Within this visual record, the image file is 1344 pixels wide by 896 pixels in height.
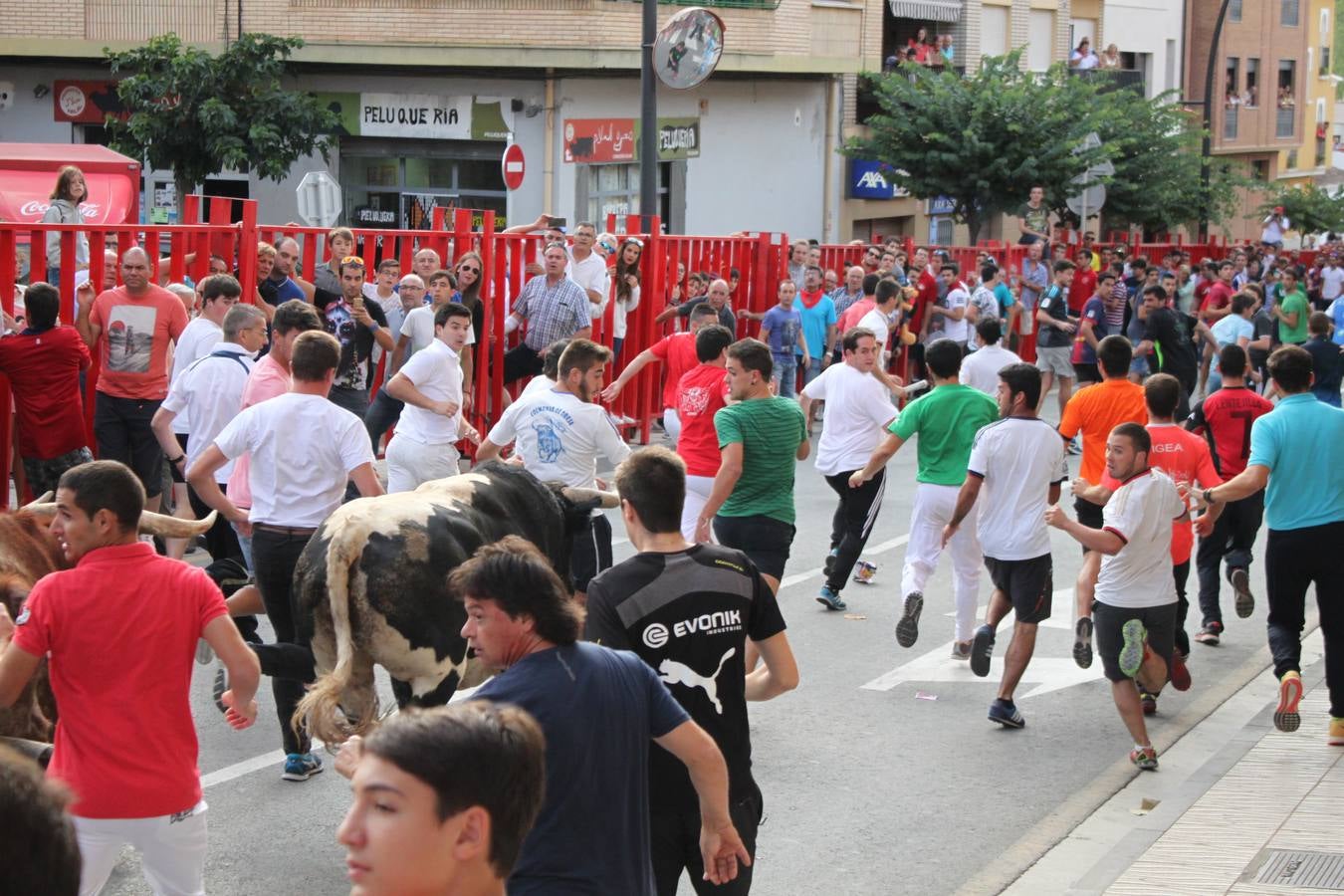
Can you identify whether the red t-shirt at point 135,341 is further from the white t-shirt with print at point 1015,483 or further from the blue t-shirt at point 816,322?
the blue t-shirt at point 816,322

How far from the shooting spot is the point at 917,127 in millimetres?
34531

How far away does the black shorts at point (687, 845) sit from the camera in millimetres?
4965

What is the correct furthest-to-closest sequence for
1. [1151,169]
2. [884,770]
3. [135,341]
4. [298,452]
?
[1151,169] < [135,341] < [884,770] < [298,452]

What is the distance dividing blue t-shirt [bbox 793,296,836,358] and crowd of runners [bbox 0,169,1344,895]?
2.07 metres

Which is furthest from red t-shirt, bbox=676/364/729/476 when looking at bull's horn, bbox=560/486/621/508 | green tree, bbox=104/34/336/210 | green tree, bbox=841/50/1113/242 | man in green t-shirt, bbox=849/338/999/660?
green tree, bbox=841/50/1113/242

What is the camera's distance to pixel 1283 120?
6269 cm

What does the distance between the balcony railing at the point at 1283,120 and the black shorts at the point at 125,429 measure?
2252 inches

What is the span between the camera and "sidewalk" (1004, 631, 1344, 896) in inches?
265

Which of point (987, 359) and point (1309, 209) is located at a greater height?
point (1309, 209)

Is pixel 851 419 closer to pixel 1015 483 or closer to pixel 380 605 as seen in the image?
pixel 1015 483

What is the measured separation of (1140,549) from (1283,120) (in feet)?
194

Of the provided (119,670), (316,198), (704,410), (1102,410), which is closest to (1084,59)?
(316,198)

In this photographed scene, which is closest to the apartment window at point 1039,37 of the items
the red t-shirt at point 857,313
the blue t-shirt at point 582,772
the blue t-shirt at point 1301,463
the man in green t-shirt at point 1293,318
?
the man in green t-shirt at point 1293,318

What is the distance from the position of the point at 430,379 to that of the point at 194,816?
575 centimetres
